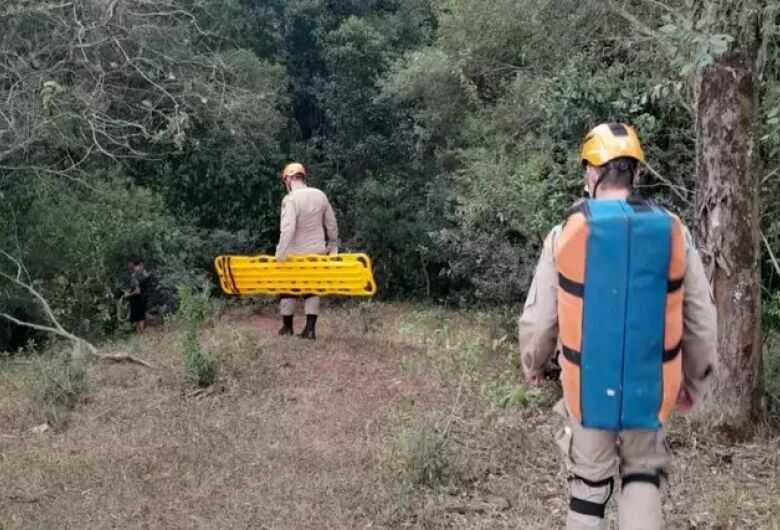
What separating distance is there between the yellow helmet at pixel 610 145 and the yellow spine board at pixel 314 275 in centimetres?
527

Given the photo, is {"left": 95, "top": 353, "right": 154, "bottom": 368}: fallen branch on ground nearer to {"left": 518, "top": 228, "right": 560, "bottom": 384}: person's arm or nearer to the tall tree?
the tall tree

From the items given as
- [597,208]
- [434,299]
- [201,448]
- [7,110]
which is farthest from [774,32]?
[434,299]

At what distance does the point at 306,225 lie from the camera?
881cm

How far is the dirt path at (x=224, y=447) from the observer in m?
4.46

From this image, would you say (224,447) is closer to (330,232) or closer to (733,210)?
(733,210)

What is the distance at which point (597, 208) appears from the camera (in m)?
2.94

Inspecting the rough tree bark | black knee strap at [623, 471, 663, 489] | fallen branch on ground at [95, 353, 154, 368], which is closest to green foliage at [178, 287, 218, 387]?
fallen branch on ground at [95, 353, 154, 368]

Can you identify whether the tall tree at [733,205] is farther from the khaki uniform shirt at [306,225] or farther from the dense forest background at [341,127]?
the khaki uniform shirt at [306,225]

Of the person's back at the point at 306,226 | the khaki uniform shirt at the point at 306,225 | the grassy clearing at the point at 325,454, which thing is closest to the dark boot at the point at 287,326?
the person's back at the point at 306,226

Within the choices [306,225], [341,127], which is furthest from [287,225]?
[341,127]

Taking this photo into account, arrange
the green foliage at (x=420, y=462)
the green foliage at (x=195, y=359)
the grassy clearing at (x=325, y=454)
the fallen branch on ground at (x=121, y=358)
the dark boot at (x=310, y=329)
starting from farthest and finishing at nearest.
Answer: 1. the dark boot at (x=310, y=329)
2. the fallen branch on ground at (x=121, y=358)
3. the green foliage at (x=195, y=359)
4. the green foliage at (x=420, y=462)
5. the grassy clearing at (x=325, y=454)

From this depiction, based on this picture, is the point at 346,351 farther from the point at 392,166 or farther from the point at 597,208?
the point at 392,166

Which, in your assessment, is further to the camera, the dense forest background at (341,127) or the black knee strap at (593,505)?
the dense forest background at (341,127)

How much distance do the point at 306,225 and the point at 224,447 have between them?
3.66 m
